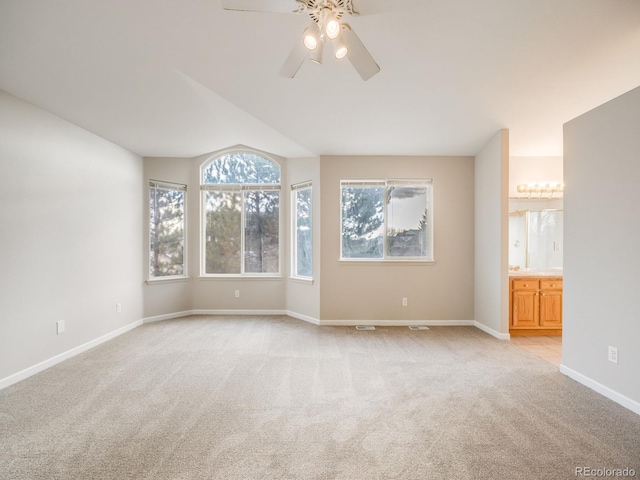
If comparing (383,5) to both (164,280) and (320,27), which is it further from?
(164,280)

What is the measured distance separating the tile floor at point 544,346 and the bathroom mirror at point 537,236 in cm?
110

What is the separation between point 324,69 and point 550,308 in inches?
168

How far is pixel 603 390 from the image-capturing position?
2.86 meters

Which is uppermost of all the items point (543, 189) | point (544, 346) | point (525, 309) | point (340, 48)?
point (340, 48)

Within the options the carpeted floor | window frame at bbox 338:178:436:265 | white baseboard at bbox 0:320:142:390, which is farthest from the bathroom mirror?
white baseboard at bbox 0:320:142:390

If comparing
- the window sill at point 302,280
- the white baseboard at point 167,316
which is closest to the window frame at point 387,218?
the window sill at point 302,280

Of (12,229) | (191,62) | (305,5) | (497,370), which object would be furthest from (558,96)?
(12,229)

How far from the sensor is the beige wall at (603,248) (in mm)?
2625

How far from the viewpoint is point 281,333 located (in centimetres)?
478

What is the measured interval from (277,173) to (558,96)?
4.00m

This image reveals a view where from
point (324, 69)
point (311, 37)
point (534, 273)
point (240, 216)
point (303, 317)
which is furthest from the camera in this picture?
point (240, 216)

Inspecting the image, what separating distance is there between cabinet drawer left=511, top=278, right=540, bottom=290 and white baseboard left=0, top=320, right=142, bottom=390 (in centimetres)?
539

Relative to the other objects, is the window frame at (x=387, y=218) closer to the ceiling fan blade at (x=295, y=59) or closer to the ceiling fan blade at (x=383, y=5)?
the ceiling fan blade at (x=295, y=59)

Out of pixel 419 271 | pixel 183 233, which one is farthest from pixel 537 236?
pixel 183 233
